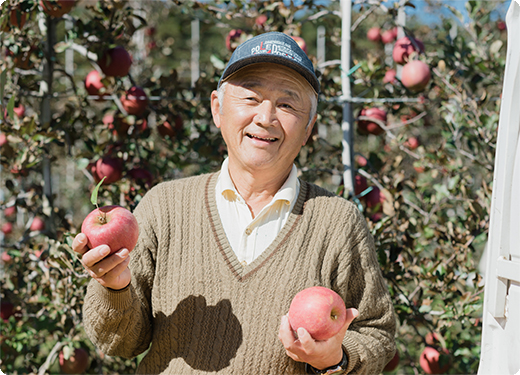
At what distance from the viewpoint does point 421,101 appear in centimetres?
249

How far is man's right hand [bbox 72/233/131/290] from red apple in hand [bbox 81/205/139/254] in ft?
0.08

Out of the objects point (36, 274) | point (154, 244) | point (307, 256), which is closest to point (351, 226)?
point (307, 256)

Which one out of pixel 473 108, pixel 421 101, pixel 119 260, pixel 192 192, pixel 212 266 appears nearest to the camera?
pixel 119 260

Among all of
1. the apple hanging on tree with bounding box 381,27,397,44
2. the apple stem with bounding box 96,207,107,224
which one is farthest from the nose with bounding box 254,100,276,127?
the apple hanging on tree with bounding box 381,27,397,44

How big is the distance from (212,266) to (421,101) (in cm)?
159

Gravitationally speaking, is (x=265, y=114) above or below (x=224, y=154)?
above

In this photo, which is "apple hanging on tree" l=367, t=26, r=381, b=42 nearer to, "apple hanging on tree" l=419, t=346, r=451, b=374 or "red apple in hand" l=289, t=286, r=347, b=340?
"apple hanging on tree" l=419, t=346, r=451, b=374

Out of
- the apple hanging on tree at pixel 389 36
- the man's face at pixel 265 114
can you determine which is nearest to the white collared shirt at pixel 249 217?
the man's face at pixel 265 114

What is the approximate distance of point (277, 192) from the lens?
1.53m

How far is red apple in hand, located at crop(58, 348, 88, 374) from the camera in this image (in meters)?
2.41

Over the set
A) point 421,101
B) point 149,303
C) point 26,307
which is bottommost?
point 26,307

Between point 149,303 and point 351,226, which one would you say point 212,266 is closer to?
point 149,303

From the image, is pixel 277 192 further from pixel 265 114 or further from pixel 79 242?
pixel 79 242

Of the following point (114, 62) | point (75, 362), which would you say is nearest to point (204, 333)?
point (75, 362)
